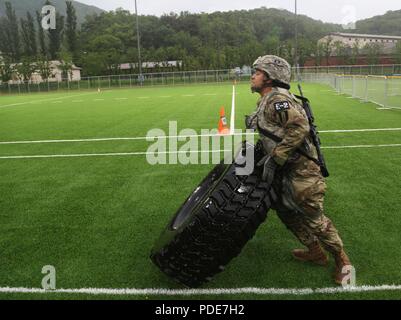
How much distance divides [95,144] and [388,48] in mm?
94543

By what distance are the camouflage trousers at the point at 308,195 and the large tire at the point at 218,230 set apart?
0.82 ft

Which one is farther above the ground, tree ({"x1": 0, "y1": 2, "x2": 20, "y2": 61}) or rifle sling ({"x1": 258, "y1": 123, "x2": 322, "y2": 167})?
tree ({"x1": 0, "y1": 2, "x2": 20, "y2": 61})

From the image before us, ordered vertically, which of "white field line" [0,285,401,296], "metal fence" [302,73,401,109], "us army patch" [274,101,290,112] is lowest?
"white field line" [0,285,401,296]

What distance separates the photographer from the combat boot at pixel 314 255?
160 inches

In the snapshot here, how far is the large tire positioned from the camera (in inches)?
137

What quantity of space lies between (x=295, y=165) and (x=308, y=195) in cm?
28

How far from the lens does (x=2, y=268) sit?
428 cm

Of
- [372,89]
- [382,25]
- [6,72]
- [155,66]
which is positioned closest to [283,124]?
[372,89]

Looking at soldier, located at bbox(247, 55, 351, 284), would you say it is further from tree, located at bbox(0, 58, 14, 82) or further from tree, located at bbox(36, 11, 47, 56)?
tree, located at bbox(36, 11, 47, 56)

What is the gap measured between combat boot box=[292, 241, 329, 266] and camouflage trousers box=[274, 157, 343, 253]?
292 mm

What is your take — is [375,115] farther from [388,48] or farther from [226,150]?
[388,48]

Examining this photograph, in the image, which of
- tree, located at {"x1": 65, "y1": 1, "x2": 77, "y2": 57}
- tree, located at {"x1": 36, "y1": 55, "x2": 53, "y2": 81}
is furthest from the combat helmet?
tree, located at {"x1": 65, "y1": 1, "x2": 77, "y2": 57}

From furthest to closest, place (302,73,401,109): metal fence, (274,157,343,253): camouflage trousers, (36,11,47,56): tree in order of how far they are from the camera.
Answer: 1. (36,11,47,56): tree
2. (302,73,401,109): metal fence
3. (274,157,343,253): camouflage trousers

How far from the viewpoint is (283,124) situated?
11.8 feet
